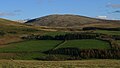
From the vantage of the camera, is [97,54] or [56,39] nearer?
[97,54]

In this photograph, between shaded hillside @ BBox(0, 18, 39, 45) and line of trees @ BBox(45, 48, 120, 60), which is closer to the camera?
line of trees @ BBox(45, 48, 120, 60)

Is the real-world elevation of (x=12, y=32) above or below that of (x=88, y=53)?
above

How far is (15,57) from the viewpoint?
58.8 meters

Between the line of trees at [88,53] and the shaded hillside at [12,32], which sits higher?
the shaded hillside at [12,32]

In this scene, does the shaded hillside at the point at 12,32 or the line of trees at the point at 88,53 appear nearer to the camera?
the line of trees at the point at 88,53

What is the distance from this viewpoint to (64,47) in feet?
212

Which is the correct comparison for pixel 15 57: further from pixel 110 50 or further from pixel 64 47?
pixel 110 50

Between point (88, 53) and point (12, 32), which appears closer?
point (88, 53)

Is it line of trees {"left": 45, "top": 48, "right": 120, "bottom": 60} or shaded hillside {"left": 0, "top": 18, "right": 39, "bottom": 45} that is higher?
shaded hillside {"left": 0, "top": 18, "right": 39, "bottom": 45}

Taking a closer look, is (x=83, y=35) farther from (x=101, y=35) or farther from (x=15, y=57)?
(x=15, y=57)

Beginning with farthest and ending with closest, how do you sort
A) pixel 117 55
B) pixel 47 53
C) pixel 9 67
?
pixel 47 53 → pixel 117 55 → pixel 9 67

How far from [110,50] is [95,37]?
21742 mm

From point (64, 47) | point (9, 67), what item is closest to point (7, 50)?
point (64, 47)

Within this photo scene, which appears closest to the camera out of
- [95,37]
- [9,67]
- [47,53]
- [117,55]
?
[9,67]
